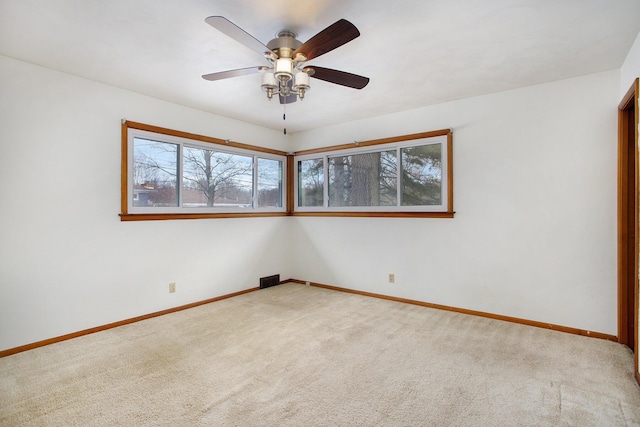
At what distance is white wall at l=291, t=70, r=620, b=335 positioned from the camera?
9.77 feet

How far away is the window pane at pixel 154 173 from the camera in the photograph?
3.55 metres

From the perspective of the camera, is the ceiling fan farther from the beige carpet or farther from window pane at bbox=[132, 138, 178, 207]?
the beige carpet

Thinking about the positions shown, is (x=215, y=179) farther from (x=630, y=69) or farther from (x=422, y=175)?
(x=630, y=69)

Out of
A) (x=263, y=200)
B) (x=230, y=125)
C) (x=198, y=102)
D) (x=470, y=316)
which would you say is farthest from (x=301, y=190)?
(x=470, y=316)

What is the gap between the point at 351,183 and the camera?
476 centimetres

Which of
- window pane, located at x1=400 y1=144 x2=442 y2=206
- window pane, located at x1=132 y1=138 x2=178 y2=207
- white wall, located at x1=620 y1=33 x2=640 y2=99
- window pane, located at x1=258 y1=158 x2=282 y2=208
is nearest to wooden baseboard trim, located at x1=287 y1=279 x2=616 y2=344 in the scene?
window pane, located at x1=400 y1=144 x2=442 y2=206

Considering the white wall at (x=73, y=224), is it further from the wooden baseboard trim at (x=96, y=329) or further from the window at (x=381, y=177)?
the window at (x=381, y=177)

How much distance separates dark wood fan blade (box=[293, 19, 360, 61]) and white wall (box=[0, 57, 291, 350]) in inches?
93.5

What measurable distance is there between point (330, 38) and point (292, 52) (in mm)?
440

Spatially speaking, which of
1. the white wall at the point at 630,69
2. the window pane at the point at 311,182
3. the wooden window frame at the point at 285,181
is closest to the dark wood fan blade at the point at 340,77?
the wooden window frame at the point at 285,181

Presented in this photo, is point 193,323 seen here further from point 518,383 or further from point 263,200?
point 518,383

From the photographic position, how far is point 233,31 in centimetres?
180

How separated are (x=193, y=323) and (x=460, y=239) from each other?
10.4 feet

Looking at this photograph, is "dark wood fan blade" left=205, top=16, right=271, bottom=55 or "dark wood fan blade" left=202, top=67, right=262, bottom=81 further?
"dark wood fan blade" left=202, top=67, right=262, bottom=81
